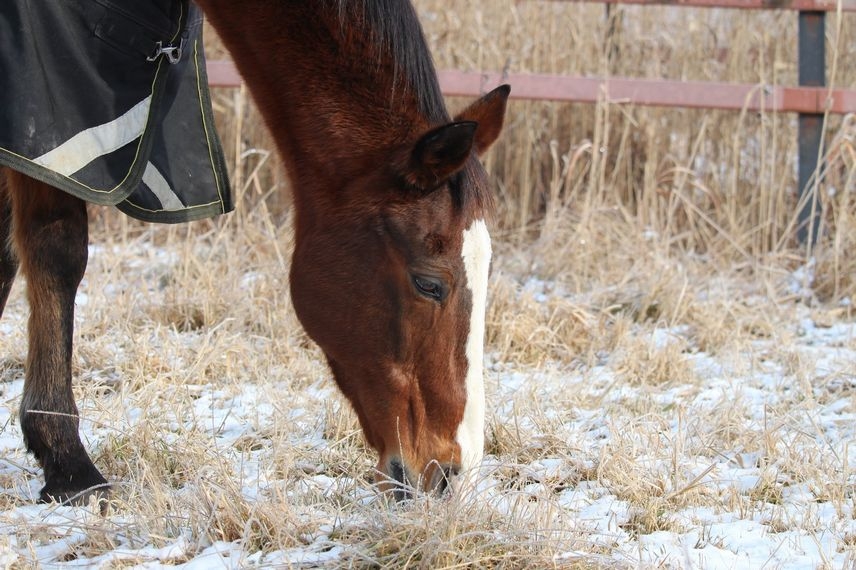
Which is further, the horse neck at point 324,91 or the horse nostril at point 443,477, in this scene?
the horse neck at point 324,91

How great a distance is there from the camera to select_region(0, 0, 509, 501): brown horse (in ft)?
6.67

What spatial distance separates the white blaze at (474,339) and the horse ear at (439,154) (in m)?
0.13

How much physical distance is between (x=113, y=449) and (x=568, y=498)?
116cm

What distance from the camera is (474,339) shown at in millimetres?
2053

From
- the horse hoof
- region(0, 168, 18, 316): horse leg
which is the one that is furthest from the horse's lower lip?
region(0, 168, 18, 316): horse leg

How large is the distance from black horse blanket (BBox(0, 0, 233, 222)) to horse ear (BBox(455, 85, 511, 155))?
0.76 m

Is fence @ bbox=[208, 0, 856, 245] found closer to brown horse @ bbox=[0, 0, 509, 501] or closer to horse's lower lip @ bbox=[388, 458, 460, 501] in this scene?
brown horse @ bbox=[0, 0, 509, 501]

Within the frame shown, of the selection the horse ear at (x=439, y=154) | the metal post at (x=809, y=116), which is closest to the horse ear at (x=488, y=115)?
the horse ear at (x=439, y=154)

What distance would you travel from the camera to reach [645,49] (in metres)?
5.94

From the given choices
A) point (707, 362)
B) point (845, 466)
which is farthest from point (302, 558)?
point (707, 362)

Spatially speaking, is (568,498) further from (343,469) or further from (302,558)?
(302,558)

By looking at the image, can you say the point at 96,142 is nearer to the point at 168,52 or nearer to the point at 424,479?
the point at 168,52

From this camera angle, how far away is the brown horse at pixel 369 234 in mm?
2033

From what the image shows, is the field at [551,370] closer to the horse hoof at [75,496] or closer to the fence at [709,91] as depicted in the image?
the horse hoof at [75,496]
